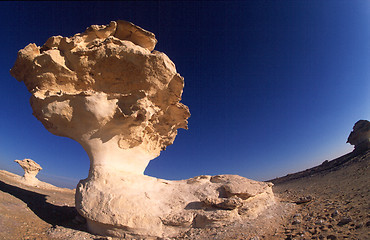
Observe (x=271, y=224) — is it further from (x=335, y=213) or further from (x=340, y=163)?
(x=340, y=163)

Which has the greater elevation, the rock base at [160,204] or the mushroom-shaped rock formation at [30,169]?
the mushroom-shaped rock formation at [30,169]

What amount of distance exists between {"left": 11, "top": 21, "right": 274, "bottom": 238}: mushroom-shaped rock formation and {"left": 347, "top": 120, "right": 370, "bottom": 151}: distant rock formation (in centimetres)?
2019

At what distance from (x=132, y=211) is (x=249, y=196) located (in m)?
3.70

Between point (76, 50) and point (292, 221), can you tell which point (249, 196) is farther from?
point (76, 50)

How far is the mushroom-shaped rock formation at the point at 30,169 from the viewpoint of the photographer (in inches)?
643

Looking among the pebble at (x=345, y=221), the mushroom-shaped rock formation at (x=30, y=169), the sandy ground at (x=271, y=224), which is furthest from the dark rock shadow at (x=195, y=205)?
the mushroom-shaped rock formation at (x=30, y=169)

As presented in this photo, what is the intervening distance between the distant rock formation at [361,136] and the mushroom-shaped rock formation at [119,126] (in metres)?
20.2

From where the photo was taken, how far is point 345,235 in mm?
3395

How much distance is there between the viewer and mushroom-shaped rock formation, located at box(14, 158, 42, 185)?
1633 centimetres

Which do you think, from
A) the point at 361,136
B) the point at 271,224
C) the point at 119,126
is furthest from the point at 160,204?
the point at 361,136

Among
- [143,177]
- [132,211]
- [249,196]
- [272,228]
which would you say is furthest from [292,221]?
[143,177]

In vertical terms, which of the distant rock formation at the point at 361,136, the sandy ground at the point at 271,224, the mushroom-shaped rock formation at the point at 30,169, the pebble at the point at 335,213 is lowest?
the sandy ground at the point at 271,224

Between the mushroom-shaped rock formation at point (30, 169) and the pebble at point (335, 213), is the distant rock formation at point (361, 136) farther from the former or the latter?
the mushroom-shaped rock formation at point (30, 169)

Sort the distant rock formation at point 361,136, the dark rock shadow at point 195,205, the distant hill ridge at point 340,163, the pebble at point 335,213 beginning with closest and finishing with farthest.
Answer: the pebble at point 335,213
the dark rock shadow at point 195,205
the distant hill ridge at point 340,163
the distant rock formation at point 361,136
